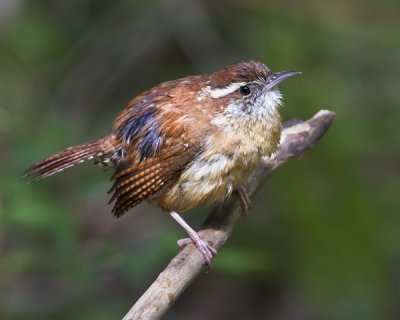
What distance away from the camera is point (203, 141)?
4.35m

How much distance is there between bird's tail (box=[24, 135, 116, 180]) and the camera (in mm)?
4676

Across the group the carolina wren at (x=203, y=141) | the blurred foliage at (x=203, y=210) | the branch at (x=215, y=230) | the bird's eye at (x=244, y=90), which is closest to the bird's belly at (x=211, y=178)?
the carolina wren at (x=203, y=141)

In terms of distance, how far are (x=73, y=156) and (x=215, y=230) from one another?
2.98ft

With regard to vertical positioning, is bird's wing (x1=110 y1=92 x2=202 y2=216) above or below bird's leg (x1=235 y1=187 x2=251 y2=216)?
above

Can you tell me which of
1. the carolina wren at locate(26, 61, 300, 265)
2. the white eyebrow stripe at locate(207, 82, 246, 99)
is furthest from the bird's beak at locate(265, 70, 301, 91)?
the white eyebrow stripe at locate(207, 82, 246, 99)

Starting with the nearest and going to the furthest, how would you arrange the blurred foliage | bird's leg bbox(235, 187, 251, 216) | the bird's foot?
the bird's foot → bird's leg bbox(235, 187, 251, 216) → the blurred foliage

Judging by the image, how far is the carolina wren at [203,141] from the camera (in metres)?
4.31

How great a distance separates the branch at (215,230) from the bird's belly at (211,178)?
0.15 metres

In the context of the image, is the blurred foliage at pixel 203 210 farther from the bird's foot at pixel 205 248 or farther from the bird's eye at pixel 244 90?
the bird's eye at pixel 244 90

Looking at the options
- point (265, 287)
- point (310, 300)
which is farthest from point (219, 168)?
point (265, 287)

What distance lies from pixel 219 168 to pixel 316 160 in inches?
67.4

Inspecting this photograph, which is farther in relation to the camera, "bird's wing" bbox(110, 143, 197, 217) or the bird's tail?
the bird's tail

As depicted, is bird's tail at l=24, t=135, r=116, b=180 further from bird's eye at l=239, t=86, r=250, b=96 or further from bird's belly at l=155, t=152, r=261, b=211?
bird's eye at l=239, t=86, r=250, b=96

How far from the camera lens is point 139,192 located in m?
4.36
